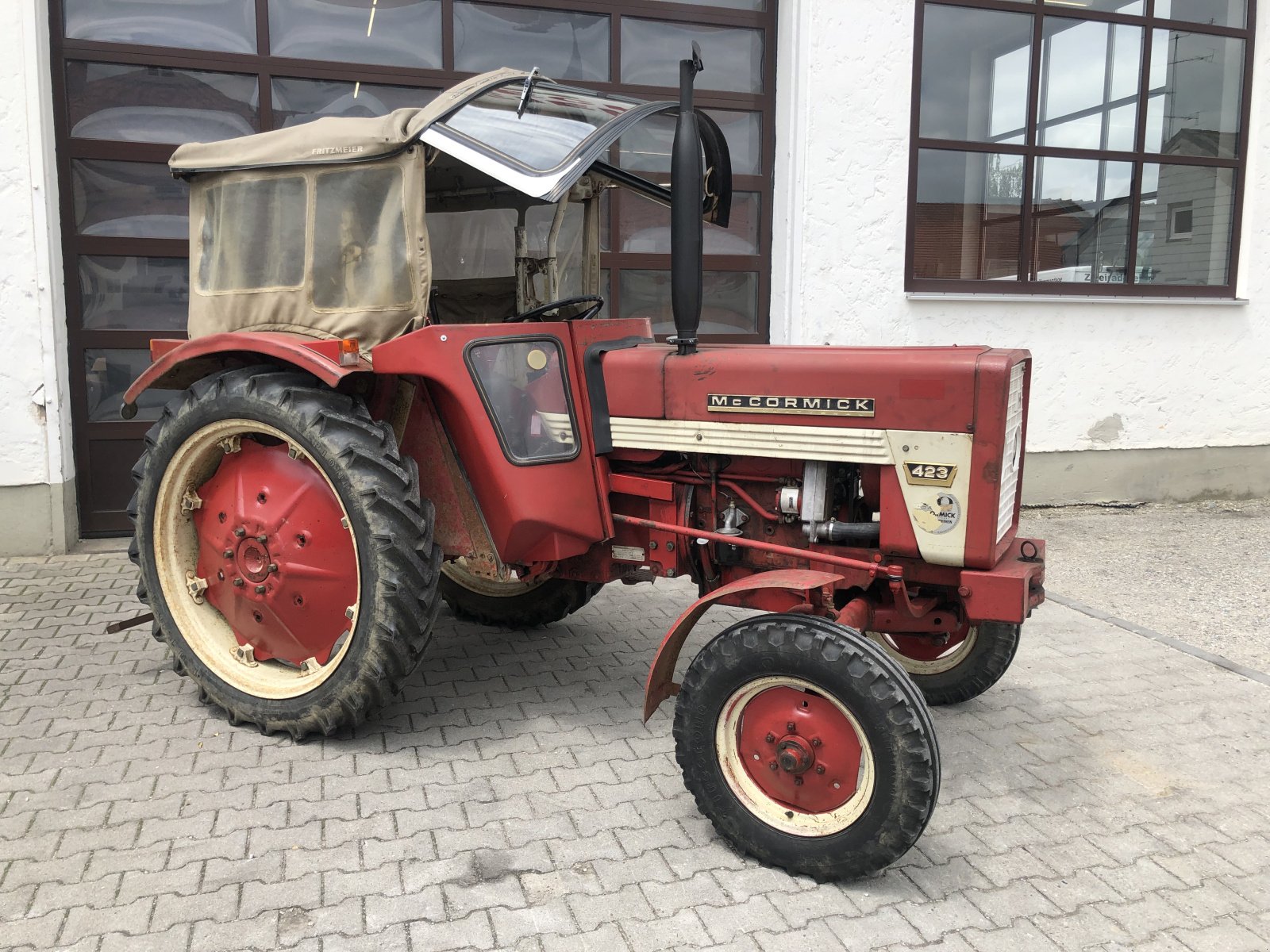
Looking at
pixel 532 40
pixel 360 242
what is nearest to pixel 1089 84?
pixel 532 40

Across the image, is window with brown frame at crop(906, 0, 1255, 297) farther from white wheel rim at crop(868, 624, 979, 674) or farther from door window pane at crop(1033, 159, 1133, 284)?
white wheel rim at crop(868, 624, 979, 674)

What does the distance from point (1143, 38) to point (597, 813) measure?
283 inches

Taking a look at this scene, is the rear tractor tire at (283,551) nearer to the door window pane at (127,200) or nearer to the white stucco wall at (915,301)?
the door window pane at (127,200)

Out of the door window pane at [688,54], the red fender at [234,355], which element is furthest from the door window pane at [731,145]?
the red fender at [234,355]

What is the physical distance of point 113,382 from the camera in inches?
231

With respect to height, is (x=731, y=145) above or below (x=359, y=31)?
below

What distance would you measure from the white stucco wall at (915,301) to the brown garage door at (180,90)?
3.23 feet

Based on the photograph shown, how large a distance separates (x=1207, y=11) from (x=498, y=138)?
6.83 metres

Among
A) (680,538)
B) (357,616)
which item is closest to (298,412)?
(357,616)

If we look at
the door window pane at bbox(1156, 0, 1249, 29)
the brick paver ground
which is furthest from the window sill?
the brick paver ground

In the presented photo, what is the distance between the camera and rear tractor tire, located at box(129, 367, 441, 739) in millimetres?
3004

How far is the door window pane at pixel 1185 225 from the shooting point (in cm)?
733

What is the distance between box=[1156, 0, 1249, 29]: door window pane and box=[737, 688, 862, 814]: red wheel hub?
23.1 feet

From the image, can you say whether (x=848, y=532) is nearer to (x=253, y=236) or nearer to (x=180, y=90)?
(x=253, y=236)
